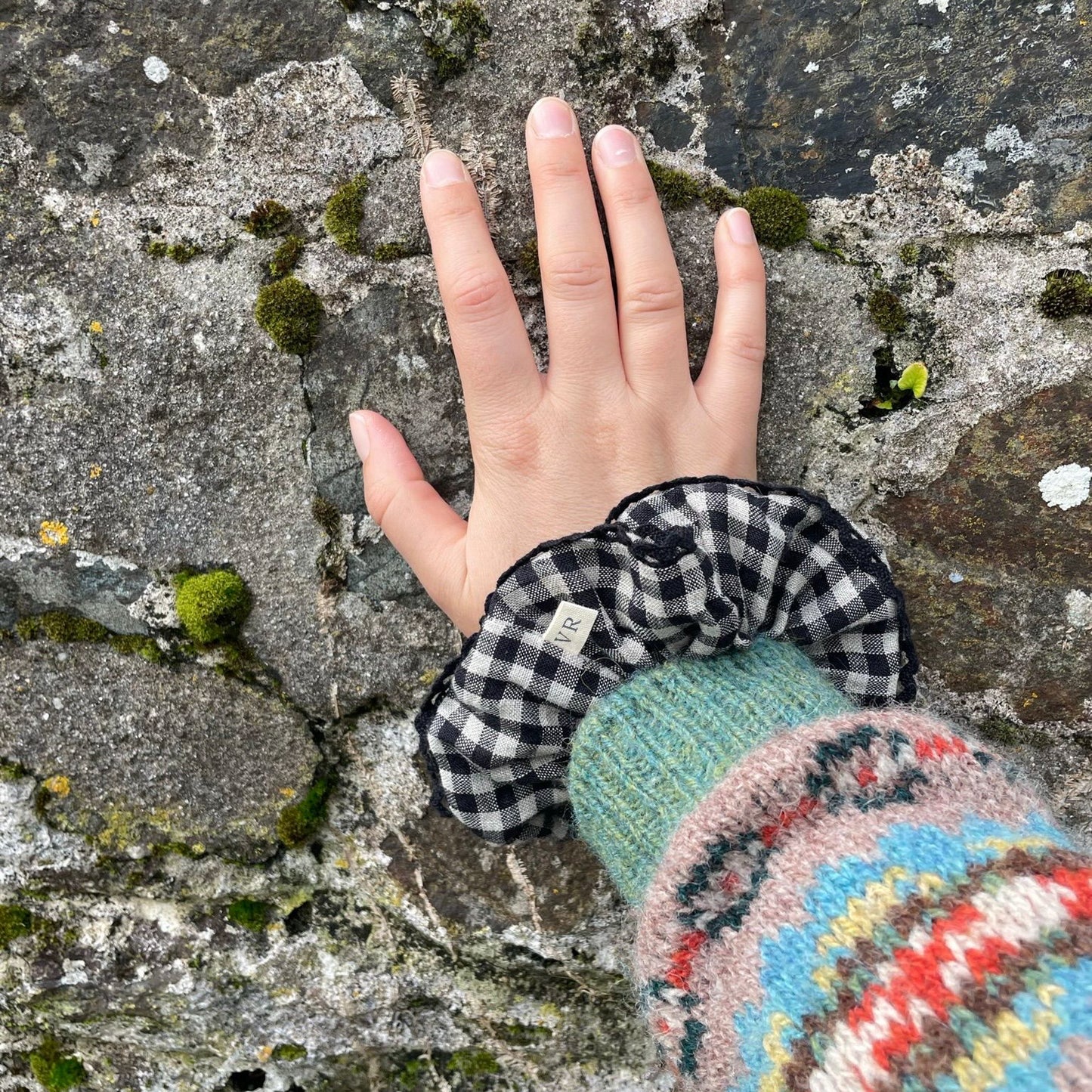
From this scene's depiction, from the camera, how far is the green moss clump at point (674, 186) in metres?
1.66

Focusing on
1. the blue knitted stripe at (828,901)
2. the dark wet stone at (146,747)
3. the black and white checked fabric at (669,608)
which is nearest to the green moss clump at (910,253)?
the black and white checked fabric at (669,608)

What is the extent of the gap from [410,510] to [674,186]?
83 centimetres

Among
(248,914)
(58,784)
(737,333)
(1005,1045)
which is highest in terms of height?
(737,333)

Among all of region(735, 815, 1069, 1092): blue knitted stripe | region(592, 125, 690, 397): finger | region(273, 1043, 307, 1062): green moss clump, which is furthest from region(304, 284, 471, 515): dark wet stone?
region(273, 1043, 307, 1062): green moss clump

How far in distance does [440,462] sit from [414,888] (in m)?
1.01

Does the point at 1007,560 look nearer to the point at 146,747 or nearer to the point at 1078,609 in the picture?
the point at 1078,609

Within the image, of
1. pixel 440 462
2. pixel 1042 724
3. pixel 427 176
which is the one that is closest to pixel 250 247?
pixel 427 176

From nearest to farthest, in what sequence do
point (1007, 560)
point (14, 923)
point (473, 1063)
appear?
point (1007, 560) < point (14, 923) < point (473, 1063)

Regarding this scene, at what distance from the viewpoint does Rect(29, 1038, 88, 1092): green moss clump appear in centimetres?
209

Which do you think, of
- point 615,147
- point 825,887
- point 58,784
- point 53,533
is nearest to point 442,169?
point 615,147

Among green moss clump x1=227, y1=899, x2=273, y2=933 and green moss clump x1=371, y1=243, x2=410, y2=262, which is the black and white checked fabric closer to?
green moss clump x1=371, y1=243, x2=410, y2=262

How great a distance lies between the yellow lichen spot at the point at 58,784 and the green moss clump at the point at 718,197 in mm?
1876

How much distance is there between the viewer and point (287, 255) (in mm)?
1697

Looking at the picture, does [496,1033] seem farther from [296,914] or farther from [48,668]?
[48,668]
